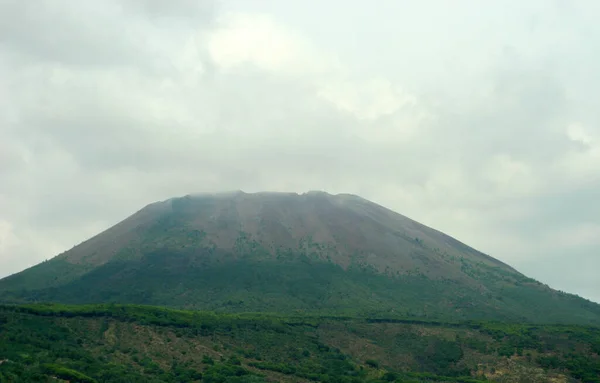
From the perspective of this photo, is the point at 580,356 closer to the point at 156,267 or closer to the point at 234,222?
the point at 156,267

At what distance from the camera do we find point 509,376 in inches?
2894

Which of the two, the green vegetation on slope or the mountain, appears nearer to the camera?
the green vegetation on slope

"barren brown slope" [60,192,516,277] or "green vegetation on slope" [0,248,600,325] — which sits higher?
"barren brown slope" [60,192,516,277]

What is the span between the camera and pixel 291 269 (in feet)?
458

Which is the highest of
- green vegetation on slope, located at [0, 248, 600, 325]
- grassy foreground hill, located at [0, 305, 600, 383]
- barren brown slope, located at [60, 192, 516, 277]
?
barren brown slope, located at [60, 192, 516, 277]

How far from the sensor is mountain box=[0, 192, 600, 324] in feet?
395

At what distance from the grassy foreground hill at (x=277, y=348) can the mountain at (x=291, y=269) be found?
18.3 metres

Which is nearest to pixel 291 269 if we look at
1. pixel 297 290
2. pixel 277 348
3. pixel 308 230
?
pixel 297 290

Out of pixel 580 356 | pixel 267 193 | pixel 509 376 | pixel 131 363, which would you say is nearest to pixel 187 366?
pixel 131 363

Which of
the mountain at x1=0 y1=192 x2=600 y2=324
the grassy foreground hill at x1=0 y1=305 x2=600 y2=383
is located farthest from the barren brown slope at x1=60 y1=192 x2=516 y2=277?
the grassy foreground hill at x1=0 y1=305 x2=600 y2=383

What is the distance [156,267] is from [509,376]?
9131 cm

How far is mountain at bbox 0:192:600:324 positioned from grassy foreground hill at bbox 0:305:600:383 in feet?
60.0

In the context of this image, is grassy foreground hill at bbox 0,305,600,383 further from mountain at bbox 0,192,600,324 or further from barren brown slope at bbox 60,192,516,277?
barren brown slope at bbox 60,192,516,277

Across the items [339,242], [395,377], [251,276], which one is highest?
[339,242]
